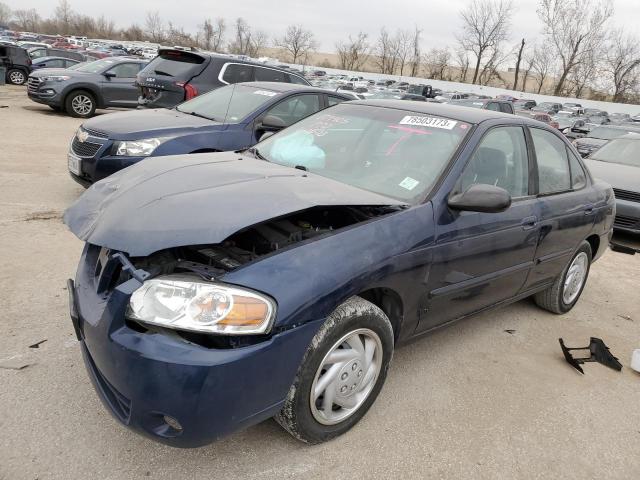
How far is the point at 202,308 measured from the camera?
206 cm

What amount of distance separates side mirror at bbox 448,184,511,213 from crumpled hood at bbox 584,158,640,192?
5395mm

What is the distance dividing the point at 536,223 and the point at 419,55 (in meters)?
79.9

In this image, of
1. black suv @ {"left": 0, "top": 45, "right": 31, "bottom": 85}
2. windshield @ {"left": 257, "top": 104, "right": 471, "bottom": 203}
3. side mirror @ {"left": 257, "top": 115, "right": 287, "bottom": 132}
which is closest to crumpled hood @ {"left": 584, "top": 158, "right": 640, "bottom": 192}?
side mirror @ {"left": 257, "top": 115, "right": 287, "bottom": 132}

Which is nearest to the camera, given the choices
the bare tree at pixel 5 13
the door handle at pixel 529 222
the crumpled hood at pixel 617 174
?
the door handle at pixel 529 222

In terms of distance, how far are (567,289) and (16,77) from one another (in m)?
22.8

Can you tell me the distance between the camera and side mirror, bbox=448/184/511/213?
279 centimetres

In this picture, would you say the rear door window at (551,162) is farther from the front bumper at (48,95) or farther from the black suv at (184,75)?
the front bumper at (48,95)

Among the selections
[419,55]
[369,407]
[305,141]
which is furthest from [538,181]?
[419,55]

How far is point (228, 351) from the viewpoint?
2.01m

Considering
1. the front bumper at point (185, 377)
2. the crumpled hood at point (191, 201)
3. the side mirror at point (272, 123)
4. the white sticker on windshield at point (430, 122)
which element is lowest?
the front bumper at point (185, 377)

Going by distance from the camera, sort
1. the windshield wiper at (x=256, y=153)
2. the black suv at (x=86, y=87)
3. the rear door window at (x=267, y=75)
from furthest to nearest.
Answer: the black suv at (x=86, y=87) → the rear door window at (x=267, y=75) → the windshield wiper at (x=256, y=153)

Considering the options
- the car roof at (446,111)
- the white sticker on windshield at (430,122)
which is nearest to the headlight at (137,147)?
the car roof at (446,111)

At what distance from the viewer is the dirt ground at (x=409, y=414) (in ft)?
7.68

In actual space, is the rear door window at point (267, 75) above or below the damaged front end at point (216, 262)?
above
